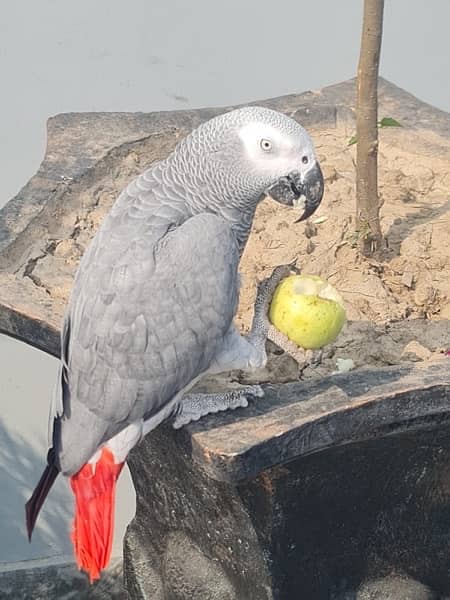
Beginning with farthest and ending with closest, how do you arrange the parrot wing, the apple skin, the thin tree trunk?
the thin tree trunk
the apple skin
the parrot wing

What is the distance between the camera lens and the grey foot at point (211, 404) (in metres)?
1.16

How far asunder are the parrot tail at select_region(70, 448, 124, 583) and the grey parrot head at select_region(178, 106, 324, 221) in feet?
1.04

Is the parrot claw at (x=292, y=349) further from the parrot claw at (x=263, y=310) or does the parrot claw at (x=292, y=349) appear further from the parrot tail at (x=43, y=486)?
the parrot tail at (x=43, y=486)

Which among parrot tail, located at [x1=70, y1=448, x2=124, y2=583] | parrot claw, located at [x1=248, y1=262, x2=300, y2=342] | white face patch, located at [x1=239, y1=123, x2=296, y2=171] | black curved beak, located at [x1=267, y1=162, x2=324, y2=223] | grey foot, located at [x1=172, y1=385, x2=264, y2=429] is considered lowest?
parrot tail, located at [x1=70, y1=448, x2=124, y2=583]

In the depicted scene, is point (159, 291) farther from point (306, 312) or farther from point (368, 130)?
point (368, 130)

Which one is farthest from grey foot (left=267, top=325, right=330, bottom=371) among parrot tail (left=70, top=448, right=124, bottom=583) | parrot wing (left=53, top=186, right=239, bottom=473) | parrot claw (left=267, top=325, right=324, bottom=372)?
parrot tail (left=70, top=448, right=124, bottom=583)

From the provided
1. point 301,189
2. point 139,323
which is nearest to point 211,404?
point 139,323

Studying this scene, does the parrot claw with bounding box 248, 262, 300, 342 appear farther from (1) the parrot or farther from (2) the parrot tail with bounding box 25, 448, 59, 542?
(2) the parrot tail with bounding box 25, 448, 59, 542

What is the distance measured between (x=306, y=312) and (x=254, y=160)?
0.18 m

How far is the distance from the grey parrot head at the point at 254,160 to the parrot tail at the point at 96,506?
1.04 feet

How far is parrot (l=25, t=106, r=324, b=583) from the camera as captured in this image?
1.12 m

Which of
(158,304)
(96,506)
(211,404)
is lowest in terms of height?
(96,506)

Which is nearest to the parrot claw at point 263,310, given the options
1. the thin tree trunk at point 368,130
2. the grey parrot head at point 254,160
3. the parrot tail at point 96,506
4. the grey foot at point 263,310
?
the grey foot at point 263,310

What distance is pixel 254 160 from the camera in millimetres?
1171
